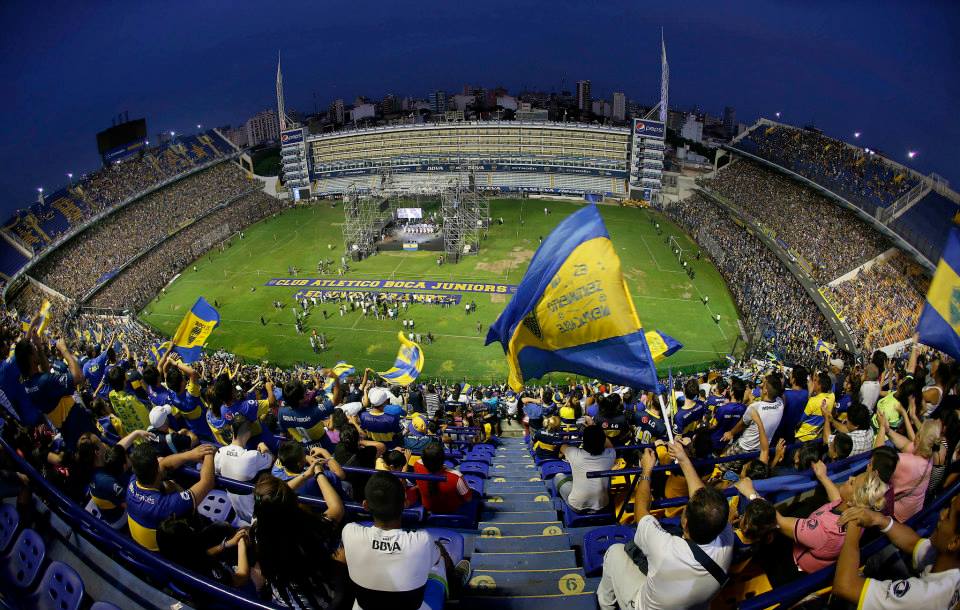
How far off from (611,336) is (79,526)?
6.19 m

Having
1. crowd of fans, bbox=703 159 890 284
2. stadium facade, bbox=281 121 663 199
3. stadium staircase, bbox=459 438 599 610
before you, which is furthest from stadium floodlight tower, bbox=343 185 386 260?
stadium staircase, bbox=459 438 599 610

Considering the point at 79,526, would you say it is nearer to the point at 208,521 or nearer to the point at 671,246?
the point at 208,521

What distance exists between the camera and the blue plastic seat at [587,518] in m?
6.88

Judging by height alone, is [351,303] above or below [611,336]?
above

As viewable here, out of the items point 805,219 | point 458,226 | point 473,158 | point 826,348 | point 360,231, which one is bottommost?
point 826,348

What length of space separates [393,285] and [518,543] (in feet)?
121

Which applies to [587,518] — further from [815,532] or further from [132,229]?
[132,229]

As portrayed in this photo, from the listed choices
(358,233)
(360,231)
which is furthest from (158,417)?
(358,233)

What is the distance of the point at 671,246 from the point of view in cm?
4847

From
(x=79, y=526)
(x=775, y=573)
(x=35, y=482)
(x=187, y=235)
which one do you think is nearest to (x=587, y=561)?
(x=775, y=573)

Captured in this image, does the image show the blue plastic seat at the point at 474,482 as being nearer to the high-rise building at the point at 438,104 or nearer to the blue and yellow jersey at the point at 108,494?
the blue and yellow jersey at the point at 108,494

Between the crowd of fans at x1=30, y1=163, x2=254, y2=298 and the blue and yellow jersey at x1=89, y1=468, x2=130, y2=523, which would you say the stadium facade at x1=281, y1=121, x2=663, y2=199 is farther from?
the blue and yellow jersey at x1=89, y1=468, x2=130, y2=523

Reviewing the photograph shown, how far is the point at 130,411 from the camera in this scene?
981 cm

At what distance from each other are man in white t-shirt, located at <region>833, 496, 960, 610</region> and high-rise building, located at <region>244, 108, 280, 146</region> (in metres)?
114
